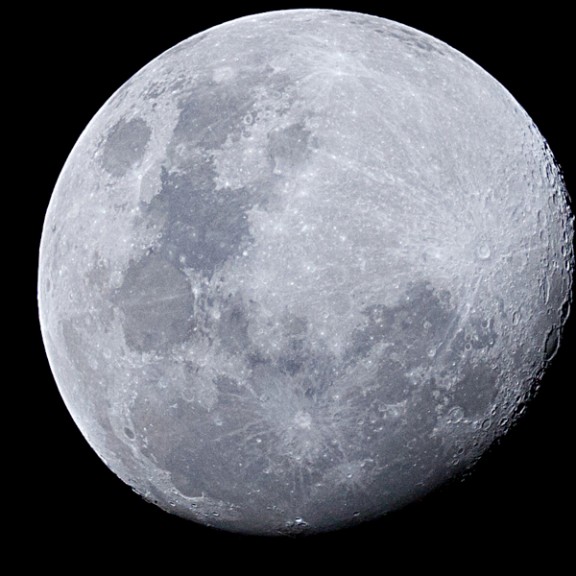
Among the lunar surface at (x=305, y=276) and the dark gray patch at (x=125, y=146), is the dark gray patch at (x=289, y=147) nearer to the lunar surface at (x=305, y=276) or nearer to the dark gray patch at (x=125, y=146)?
the lunar surface at (x=305, y=276)

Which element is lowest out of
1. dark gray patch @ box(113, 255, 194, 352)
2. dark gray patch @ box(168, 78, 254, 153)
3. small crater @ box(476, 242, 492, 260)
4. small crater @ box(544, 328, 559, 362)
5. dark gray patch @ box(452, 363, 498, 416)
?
dark gray patch @ box(452, 363, 498, 416)

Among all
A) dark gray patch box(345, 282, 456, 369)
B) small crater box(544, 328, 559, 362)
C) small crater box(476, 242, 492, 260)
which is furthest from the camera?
small crater box(544, 328, 559, 362)

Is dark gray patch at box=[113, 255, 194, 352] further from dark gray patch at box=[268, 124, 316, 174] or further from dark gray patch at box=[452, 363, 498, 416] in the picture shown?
dark gray patch at box=[452, 363, 498, 416]

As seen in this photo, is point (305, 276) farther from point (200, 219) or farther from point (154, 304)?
point (154, 304)

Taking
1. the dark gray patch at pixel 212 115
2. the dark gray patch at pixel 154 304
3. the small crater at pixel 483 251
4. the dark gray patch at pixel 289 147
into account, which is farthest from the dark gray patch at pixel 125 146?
the small crater at pixel 483 251

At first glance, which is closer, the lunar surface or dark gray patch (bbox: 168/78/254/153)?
the lunar surface

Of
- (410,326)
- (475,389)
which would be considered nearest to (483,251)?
(410,326)

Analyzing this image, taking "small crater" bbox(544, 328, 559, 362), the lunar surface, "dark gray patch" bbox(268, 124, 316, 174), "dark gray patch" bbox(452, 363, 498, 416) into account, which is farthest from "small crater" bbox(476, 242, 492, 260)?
"dark gray patch" bbox(268, 124, 316, 174)

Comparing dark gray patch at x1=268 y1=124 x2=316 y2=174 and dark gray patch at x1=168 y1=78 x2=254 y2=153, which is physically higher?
dark gray patch at x1=168 y1=78 x2=254 y2=153
